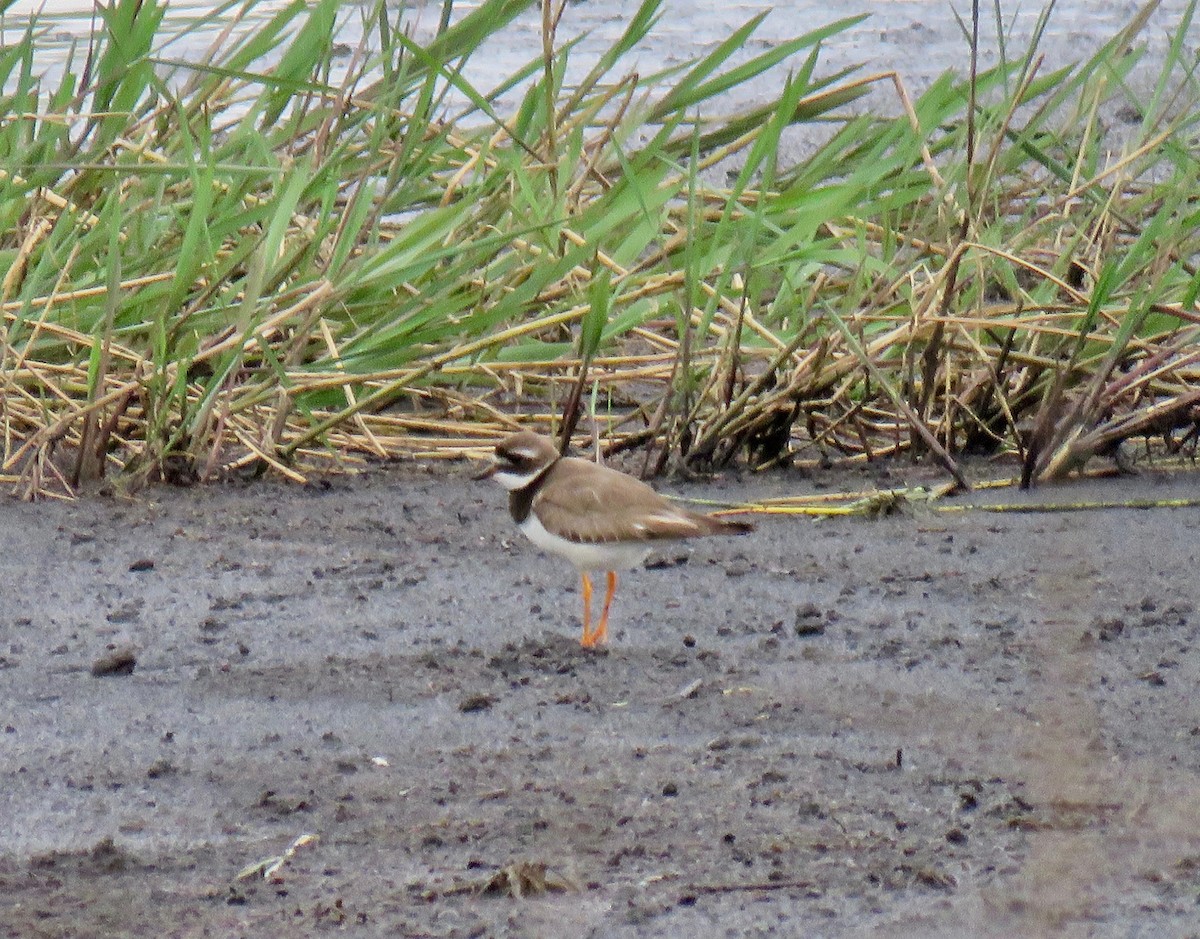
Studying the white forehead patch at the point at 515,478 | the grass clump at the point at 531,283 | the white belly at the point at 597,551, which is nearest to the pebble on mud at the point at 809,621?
the white belly at the point at 597,551

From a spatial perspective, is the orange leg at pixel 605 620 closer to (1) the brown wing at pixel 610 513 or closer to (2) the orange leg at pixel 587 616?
(2) the orange leg at pixel 587 616

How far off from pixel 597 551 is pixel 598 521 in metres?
0.06

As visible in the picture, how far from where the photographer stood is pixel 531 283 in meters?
5.02

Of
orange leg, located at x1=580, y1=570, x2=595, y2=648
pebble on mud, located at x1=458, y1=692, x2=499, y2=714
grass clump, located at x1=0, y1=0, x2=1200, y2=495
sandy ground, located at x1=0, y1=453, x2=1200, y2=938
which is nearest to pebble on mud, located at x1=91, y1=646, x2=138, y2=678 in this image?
sandy ground, located at x1=0, y1=453, x2=1200, y2=938

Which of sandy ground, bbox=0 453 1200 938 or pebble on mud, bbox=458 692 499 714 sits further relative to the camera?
pebble on mud, bbox=458 692 499 714

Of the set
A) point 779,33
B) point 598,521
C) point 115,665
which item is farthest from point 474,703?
point 779,33

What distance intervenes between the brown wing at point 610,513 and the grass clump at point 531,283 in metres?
0.70

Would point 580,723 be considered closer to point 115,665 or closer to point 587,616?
point 587,616

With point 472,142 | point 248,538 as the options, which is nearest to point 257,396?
point 248,538

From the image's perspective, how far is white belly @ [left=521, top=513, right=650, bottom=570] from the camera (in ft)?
11.5

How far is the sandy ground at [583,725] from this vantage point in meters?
2.20

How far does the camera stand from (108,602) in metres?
3.78

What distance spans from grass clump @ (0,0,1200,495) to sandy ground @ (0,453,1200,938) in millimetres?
314

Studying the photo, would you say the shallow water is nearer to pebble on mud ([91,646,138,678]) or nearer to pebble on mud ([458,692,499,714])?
pebble on mud ([91,646,138,678])
